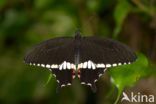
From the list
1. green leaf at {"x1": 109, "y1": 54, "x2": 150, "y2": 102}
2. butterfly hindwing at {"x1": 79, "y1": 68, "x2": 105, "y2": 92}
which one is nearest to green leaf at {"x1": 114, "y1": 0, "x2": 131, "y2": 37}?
green leaf at {"x1": 109, "y1": 54, "x2": 150, "y2": 102}

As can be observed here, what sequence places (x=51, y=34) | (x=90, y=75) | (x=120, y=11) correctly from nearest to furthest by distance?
(x=90, y=75) → (x=120, y=11) → (x=51, y=34)

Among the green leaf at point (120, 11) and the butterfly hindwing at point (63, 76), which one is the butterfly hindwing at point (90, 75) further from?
the green leaf at point (120, 11)

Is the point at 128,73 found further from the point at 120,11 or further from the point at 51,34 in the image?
→ the point at 51,34

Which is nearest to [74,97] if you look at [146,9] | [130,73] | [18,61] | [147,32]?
[18,61]

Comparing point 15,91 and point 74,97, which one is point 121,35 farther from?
point 15,91

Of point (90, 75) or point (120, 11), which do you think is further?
point (120, 11)

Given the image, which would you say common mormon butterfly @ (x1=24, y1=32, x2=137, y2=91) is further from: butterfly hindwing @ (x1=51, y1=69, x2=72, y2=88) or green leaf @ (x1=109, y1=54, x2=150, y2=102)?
green leaf @ (x1=109, y1=54, x2=150, y2=102)

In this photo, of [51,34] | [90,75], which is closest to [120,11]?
[90,75]
